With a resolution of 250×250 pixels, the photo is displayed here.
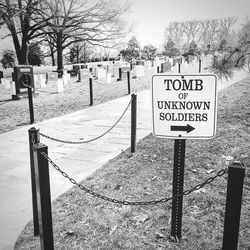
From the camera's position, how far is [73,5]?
26.3 meters

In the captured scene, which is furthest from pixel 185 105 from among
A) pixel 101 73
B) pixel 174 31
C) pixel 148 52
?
pixel 174 31

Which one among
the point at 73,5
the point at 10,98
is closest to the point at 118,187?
the point at 10,98

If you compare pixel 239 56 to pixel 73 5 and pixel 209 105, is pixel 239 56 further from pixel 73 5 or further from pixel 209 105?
pixel 73 5

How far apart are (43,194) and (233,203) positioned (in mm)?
1572

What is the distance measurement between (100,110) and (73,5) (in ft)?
63.5

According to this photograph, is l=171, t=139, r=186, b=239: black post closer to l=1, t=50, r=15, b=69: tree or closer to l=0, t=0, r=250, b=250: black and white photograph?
l=0, t=0, r=250, b=250: black and white photograph

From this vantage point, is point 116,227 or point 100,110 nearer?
point 116,227

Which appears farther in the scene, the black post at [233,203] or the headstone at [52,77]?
the headstone at [52,77]

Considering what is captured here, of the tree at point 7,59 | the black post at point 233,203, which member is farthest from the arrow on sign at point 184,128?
the tree at point 7,59

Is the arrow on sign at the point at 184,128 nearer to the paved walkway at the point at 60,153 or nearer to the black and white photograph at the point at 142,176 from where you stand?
the black and white photograph at the point at 142,176

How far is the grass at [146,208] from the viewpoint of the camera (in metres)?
3.13

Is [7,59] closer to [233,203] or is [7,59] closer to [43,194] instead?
[43,194]

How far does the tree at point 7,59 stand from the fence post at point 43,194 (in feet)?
156

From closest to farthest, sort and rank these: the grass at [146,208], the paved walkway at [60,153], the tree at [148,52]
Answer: the grass at [146,208], the paved walkway at [60,153], the tree at [148,52]
